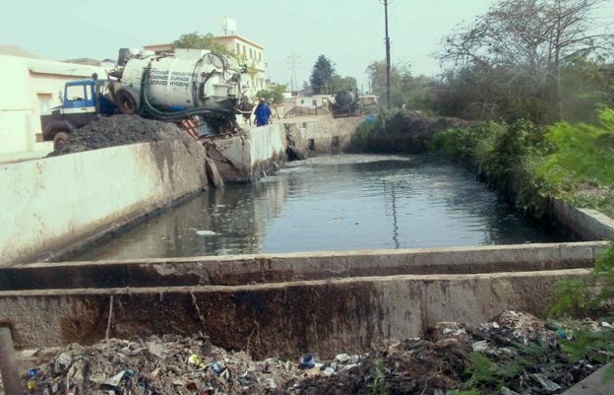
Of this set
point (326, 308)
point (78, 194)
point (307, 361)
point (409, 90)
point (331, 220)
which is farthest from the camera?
point (409, 90)

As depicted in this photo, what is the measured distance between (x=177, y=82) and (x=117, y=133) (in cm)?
405

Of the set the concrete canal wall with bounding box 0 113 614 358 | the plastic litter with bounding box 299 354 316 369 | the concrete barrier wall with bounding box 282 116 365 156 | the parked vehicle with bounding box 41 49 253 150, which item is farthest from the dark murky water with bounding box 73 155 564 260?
the concrete barrier wall with bounding box 282 116 365 156

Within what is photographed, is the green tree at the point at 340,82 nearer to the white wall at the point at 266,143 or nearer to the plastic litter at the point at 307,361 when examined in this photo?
the white wall at the point at 266,143

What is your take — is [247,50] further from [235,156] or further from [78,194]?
[78,194]

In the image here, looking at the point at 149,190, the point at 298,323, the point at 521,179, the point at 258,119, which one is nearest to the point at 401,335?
the point at 298,323

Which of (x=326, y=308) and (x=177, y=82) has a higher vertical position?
(x=177, y=82)

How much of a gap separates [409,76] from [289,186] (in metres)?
29.8

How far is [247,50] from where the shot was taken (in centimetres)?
8262

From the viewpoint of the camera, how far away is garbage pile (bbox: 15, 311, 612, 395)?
3.57 metres

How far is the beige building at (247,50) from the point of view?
65606 mm

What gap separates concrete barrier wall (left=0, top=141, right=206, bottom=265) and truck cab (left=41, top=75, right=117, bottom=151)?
17.5ft

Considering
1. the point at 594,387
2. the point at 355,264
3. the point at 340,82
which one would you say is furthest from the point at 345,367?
the point at 340,82

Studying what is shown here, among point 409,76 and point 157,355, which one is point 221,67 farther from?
point 409,76

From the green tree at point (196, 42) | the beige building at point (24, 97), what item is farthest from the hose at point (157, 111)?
the green tree at point (196, 42)
